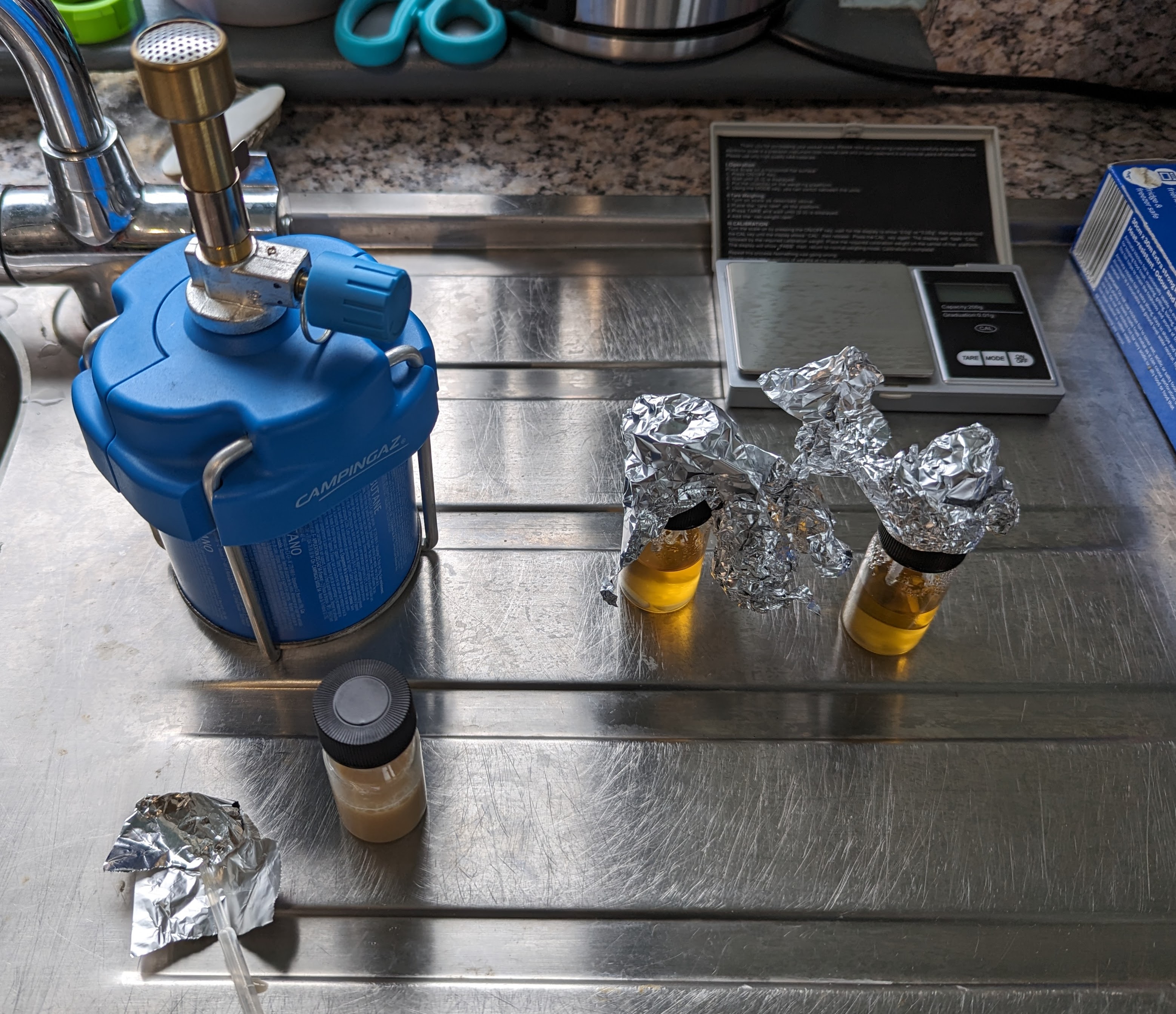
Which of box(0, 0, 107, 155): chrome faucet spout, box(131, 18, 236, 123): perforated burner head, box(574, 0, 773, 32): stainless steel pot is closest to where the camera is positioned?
box(131, 18, 236, 123): perforated burner head

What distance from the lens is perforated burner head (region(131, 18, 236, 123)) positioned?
46 cm

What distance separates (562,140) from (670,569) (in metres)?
0.54

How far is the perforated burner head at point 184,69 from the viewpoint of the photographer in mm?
460

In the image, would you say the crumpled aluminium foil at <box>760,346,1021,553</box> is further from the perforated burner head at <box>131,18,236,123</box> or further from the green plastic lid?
the green plastic lid

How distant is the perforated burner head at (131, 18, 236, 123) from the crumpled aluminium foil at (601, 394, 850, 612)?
0.96 feet

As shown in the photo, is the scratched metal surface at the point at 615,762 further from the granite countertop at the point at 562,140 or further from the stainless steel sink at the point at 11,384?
the granite countertop at the point at 562,140

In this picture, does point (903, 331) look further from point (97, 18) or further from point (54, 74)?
point (97, 18)

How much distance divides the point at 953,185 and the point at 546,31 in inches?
16.6

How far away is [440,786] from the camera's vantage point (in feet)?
2.12

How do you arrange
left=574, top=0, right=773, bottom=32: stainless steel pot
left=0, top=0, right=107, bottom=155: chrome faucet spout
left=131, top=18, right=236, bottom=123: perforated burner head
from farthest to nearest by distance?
left=574, top=0, right=773, bottom=32: stainless steel pot, left=0, top=0, right=107, bottom=155: chrome faucet spout, left=131, top=18, right=236, bottom=123: perforated burner head

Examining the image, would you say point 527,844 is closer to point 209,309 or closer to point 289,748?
point 289,748

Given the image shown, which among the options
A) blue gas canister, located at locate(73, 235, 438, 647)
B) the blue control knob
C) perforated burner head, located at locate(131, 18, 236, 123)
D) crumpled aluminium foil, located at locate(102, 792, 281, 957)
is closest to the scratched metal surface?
crumpled aluminium foil, located at locate(102, 792, 281, 957)

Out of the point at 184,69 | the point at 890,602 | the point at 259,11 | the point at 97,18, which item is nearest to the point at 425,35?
the point at 259,11

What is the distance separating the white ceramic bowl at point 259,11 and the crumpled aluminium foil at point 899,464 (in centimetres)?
66
